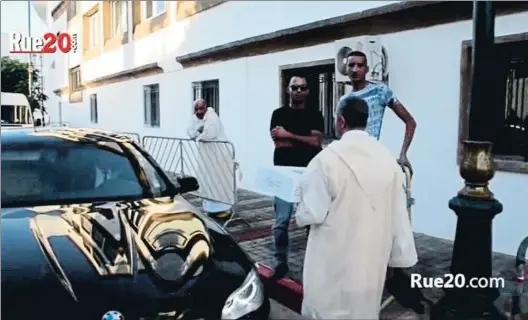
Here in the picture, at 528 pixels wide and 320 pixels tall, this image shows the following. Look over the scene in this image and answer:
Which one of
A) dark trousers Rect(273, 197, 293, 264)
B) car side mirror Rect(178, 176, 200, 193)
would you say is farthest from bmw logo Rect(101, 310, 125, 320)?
dark trousers Rect(273, 197, 293, 264)

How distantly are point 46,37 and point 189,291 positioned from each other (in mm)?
3573

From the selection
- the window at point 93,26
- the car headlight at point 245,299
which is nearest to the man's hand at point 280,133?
the car headlight at point 245,299

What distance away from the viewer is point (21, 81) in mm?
9016

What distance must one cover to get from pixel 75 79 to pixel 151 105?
127 inches

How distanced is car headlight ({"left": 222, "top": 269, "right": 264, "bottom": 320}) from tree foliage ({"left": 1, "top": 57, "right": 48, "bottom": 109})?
388 centimetres

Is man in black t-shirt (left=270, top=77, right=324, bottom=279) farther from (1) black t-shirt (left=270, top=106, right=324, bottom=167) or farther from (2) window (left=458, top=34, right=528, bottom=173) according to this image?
(2) window (left=458, top=34, right=528, bottom=173)

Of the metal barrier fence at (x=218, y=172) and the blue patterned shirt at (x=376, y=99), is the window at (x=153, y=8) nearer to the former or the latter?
the metal barrier fence at (x=218, y=172)

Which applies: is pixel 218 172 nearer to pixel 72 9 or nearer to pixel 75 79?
pixel 72 9

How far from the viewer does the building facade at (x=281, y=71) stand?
5.55m

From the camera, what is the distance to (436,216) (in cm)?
618

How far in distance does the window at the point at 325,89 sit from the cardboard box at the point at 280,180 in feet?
11.5

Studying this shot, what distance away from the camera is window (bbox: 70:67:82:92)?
988 centimetres

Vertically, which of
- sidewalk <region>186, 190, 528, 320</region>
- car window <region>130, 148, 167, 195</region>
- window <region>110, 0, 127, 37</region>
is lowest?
sidewalk <region>186, 190, 528, 320</region>

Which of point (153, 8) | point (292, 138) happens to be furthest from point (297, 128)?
point (153, 8)
